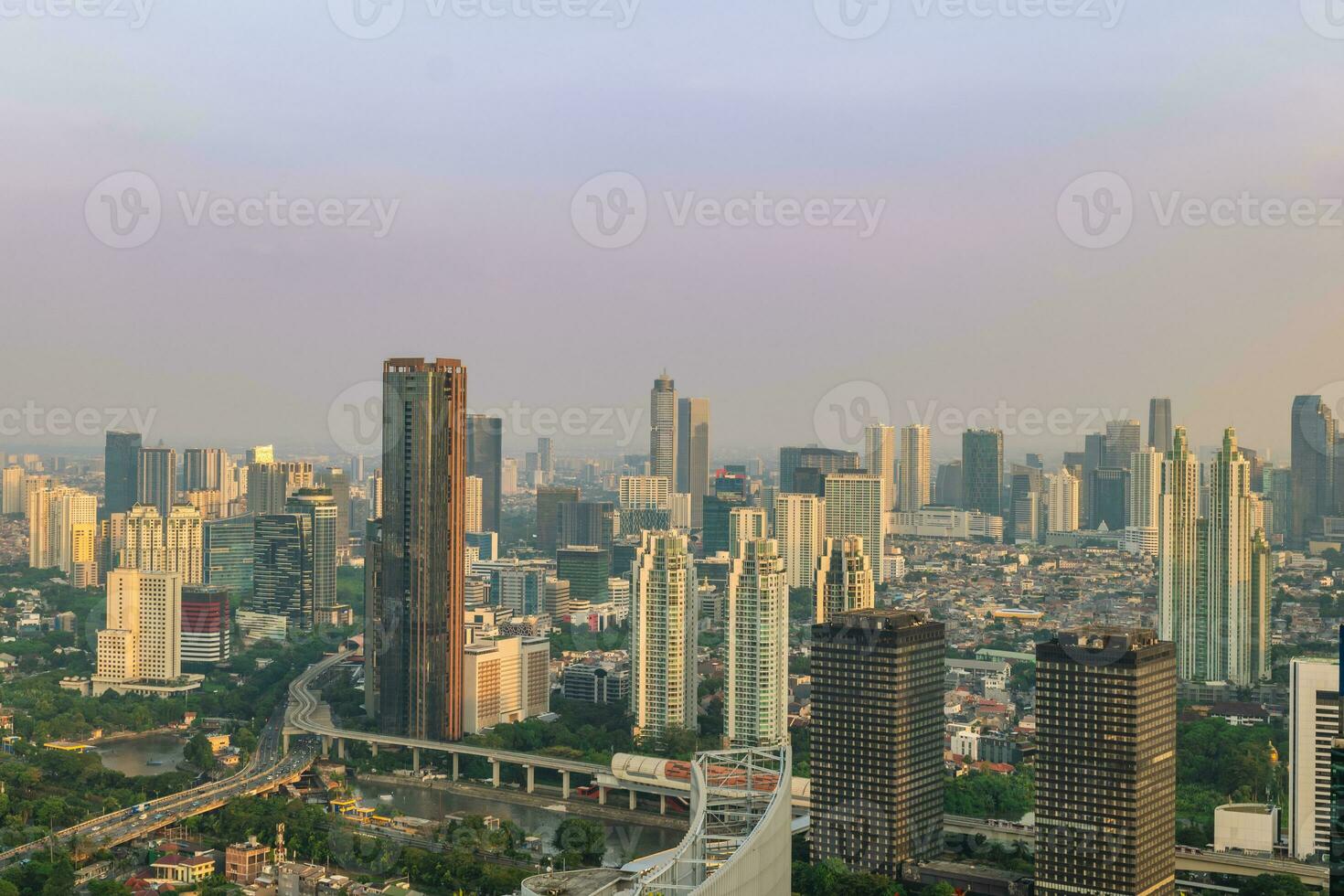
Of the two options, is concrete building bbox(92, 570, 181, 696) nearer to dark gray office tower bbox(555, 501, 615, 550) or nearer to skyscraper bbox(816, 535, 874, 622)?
skyscraper bbox(816, 535, 874, 622)

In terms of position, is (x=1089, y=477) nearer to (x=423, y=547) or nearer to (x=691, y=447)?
(x=691, y=447)

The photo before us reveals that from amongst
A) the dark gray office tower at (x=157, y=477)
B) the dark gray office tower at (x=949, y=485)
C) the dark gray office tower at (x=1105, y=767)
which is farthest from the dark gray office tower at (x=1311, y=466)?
the dark gray office tower at (x=157, y=477)

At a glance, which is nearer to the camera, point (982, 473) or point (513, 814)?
point (513, 814)

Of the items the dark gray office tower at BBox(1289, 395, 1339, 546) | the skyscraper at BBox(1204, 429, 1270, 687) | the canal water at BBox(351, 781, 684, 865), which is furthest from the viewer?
the dark gray office tower at BBox(1289, 395, 1339, 546)

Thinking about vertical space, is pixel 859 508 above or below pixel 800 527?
above

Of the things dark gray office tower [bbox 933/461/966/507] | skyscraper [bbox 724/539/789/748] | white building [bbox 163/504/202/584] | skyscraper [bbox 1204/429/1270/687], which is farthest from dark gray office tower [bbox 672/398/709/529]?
skyscraper [bbox 724/539/789/748]

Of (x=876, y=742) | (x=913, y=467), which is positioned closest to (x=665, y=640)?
(x=876, y=742)

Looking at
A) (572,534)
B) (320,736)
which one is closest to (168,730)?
(320,736)
